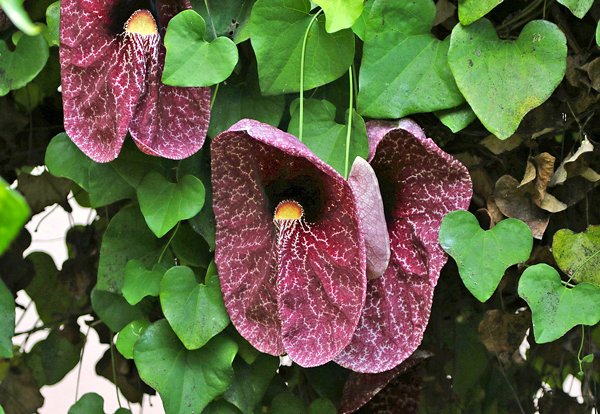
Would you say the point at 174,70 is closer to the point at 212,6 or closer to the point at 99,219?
the point at 212,6

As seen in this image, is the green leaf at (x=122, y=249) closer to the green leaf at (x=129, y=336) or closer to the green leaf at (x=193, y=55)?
the green leaf at (x=129, y=336)

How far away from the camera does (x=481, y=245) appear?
25.2 inches

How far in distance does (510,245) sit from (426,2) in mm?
286

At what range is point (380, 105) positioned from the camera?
66 cm

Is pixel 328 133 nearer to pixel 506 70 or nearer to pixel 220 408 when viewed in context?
pixel 506 70

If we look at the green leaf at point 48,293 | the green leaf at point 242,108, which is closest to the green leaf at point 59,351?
the green leaf at point 48,293

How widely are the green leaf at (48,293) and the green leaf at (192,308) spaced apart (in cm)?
43

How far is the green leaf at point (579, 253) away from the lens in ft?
2.19

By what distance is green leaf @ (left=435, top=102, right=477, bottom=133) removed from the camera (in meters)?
0.65

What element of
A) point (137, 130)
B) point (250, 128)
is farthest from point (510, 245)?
point (137, 130)

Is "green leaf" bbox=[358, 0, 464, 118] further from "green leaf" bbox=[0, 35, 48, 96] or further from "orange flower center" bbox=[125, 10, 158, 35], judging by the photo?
"green leaf" bbox=[0, 35, 48, 96]

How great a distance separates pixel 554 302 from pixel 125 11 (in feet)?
1.89

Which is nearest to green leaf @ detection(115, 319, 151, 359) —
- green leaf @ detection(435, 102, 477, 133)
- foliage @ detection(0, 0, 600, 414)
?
foliage @ detection(0, 0, 600, 414)

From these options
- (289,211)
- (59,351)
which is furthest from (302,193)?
(59,351)
